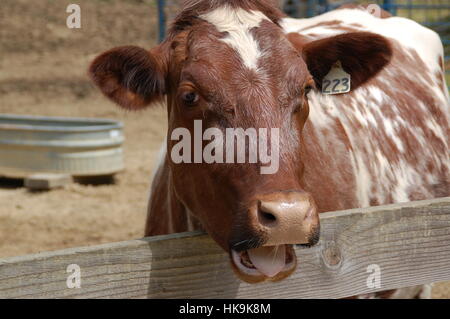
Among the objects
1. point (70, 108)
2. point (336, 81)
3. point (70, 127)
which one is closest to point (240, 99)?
point (336, 81)

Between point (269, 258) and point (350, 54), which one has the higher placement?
point (350, 54)

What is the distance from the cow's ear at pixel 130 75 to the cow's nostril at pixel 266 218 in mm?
839

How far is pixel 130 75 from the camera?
2.64 metres

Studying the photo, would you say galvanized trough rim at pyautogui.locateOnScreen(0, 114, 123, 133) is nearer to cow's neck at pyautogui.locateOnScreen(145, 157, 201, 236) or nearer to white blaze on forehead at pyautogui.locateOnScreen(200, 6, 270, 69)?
cow's neck at pyautogui.locateOnScreen(145, 157, 201, 236)

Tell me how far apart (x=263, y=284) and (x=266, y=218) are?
25 centimetres

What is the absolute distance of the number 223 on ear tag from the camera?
2.96 metres

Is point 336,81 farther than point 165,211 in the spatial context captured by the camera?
No

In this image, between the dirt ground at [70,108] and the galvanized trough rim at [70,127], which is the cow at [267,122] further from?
the galvanized trough rim at [70,127]

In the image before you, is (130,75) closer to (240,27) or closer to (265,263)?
(240,27)

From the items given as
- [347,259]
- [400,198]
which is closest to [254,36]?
[347,259]

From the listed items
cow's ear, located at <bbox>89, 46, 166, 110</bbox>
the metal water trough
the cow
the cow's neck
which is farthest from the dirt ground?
cow's ear, located at <bbox>89, 46, 166, 110</bbox>
